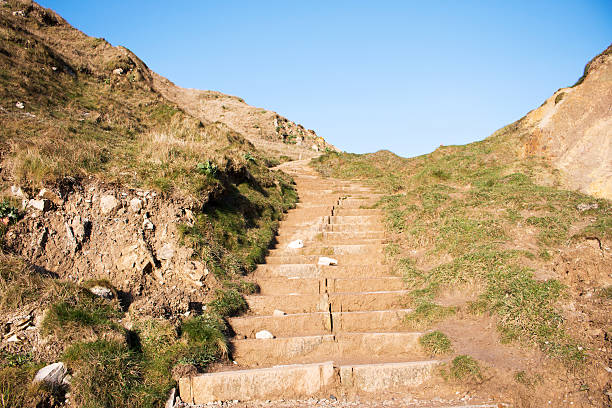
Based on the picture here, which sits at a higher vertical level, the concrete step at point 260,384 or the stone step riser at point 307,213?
the stone step riser at point 307,213

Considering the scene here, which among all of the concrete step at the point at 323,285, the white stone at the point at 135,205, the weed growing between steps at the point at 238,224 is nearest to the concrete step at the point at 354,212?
the weed growing between steps at the point at 238,224

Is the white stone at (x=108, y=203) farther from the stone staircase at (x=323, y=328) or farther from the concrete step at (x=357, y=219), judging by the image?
the concrete step at (x=357, y=219)

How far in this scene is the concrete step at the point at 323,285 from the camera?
688 cm

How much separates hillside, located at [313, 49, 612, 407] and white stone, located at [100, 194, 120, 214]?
213 inches

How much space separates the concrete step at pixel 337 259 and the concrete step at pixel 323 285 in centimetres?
79

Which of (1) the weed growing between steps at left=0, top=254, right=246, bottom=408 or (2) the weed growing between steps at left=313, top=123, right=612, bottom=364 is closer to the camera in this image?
(1) the weed growing between steps at left=0, top=254, right=246, bottom=408

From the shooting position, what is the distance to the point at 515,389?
4379 millimetres

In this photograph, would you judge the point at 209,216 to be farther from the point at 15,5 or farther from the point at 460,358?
the point at 15,5

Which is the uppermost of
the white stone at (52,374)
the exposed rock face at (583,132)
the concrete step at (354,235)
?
the exposed rock face at (583,132)

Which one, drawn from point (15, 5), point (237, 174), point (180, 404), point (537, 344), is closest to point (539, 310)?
point (537, 344)

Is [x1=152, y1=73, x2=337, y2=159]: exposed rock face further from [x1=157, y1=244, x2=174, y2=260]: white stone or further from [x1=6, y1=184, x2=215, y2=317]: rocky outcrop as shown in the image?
[x1=157, y1=244, x2=174, y2=260]: white stone

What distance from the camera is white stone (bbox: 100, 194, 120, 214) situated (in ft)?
21.0

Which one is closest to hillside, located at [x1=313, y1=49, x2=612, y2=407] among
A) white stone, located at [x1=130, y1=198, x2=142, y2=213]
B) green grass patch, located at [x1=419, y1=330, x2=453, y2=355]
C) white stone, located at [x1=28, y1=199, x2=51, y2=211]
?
green grass patch, located at [x1=419, y1=330, x2=453, y2=355]

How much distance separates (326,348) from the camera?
550cm
